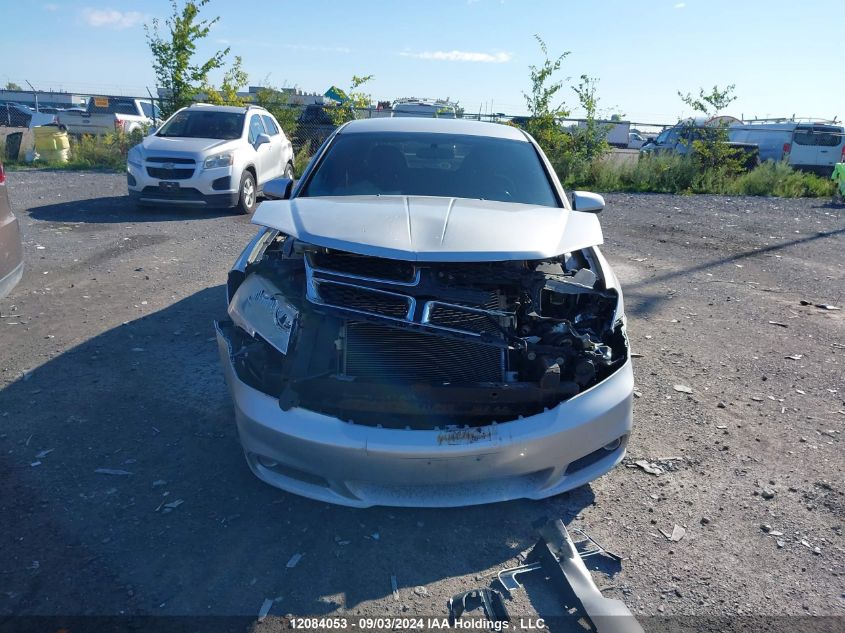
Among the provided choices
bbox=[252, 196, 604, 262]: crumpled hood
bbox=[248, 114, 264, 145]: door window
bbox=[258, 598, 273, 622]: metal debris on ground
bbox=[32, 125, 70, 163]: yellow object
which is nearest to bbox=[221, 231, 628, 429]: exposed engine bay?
bbox=[252, 196, 604, 262]: crumpled hood

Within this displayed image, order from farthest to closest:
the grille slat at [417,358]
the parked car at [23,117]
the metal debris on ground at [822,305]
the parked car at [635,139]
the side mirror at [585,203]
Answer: the parked car at [635,139]
the parked car at [23,117]
the metal debris on ground at [822,305]
the side mirror at [585,203]
the grille slat at [417,358]

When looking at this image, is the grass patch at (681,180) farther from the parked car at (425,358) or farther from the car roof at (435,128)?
the parked car at (425,358)

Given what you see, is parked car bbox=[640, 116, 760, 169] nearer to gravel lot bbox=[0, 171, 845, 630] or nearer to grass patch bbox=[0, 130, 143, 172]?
gravel lot bbox=[0, 171, 845, 630]

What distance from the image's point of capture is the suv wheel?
11.4 meters

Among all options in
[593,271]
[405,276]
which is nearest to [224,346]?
[405,276]

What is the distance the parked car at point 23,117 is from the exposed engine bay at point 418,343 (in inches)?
1005

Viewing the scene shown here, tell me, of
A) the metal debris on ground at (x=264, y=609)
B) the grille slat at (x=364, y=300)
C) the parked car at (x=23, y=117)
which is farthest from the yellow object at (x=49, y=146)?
the metal debris on ground at (x=264, y=609)

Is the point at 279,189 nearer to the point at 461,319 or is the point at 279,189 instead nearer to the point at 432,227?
the point at 432,227

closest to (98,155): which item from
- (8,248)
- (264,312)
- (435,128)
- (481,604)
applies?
(8,248)

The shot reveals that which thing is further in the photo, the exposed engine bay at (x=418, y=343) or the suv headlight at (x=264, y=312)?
the suv headlight at (x=264, y=312)

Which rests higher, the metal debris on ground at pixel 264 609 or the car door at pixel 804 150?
the car door at pixel 804 150

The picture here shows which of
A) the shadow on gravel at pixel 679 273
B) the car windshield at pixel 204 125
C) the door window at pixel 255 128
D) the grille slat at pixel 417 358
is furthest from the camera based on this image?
the door window at pixel 255 128

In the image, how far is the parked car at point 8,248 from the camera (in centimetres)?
489

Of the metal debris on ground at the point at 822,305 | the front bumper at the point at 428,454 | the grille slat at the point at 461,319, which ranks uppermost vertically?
the grille slat at the point at 461,319
